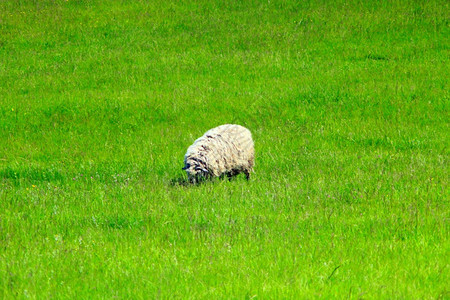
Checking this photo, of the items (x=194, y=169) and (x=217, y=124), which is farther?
(x=217, y=124)

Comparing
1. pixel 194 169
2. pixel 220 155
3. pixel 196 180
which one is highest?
pixel 220 155

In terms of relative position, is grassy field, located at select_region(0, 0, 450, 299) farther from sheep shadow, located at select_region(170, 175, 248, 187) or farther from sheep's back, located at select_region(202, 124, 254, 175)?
sheep's back, located at select_region(202, 124, 254, 175)

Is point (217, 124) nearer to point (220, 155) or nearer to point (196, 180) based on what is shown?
point (220, 155)

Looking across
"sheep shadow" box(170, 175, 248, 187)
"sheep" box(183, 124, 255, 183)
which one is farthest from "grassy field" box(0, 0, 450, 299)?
"sheep" box(183, 124, 255, 183)

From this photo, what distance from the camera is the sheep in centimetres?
851

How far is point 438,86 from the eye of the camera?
14.9 m

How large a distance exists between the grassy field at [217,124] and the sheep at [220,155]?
265 mm

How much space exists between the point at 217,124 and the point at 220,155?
4548 mm

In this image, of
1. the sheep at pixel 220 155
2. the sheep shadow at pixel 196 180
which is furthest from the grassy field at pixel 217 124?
the sheep at pixel 220 155

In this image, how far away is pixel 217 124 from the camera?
13242mm

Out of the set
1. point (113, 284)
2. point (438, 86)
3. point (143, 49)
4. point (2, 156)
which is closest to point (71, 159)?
point (2, 156)

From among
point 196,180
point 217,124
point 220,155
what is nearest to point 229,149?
point 220,155

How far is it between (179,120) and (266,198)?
640 cm

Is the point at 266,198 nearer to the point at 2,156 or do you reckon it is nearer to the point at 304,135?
the point at 304,135
